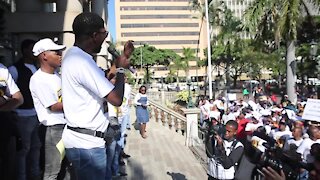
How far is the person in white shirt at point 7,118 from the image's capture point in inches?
150

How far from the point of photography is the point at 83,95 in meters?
2.87

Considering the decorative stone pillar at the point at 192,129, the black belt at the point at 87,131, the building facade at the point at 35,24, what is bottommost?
the decorative stone pillar at the point at 192,129

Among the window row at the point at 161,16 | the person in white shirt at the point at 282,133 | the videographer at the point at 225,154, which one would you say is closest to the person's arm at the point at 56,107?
the videographer at the point at 225,154

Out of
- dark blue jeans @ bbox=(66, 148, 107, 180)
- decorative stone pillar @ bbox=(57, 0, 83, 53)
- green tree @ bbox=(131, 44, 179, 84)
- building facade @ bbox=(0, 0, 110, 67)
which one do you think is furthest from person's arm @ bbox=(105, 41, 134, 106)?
green tree @ bbox=(131, 44, 179, 84)

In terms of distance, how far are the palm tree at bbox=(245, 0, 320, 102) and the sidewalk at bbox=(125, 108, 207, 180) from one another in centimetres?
822

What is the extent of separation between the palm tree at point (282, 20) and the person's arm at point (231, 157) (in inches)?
567

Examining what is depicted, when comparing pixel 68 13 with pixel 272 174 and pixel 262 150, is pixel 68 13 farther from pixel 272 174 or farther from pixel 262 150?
pixel 272 174

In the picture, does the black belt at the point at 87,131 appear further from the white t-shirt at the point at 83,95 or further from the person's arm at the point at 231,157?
the person's arm at the point at 231,157

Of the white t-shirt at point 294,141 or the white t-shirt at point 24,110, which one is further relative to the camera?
the white t-shirt at point 294,141

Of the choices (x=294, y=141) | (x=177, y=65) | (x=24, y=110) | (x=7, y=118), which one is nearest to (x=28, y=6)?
(x=24, y=110)

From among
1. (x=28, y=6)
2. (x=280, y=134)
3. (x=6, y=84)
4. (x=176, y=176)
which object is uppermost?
(x=28, y=6)

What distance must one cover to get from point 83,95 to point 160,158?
7780 mm

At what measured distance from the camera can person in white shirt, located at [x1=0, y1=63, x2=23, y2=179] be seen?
3.81 meters

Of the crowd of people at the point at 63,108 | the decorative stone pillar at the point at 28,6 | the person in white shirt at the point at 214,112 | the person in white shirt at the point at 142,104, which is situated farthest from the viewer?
the person in white shirt at the point at 214,112
